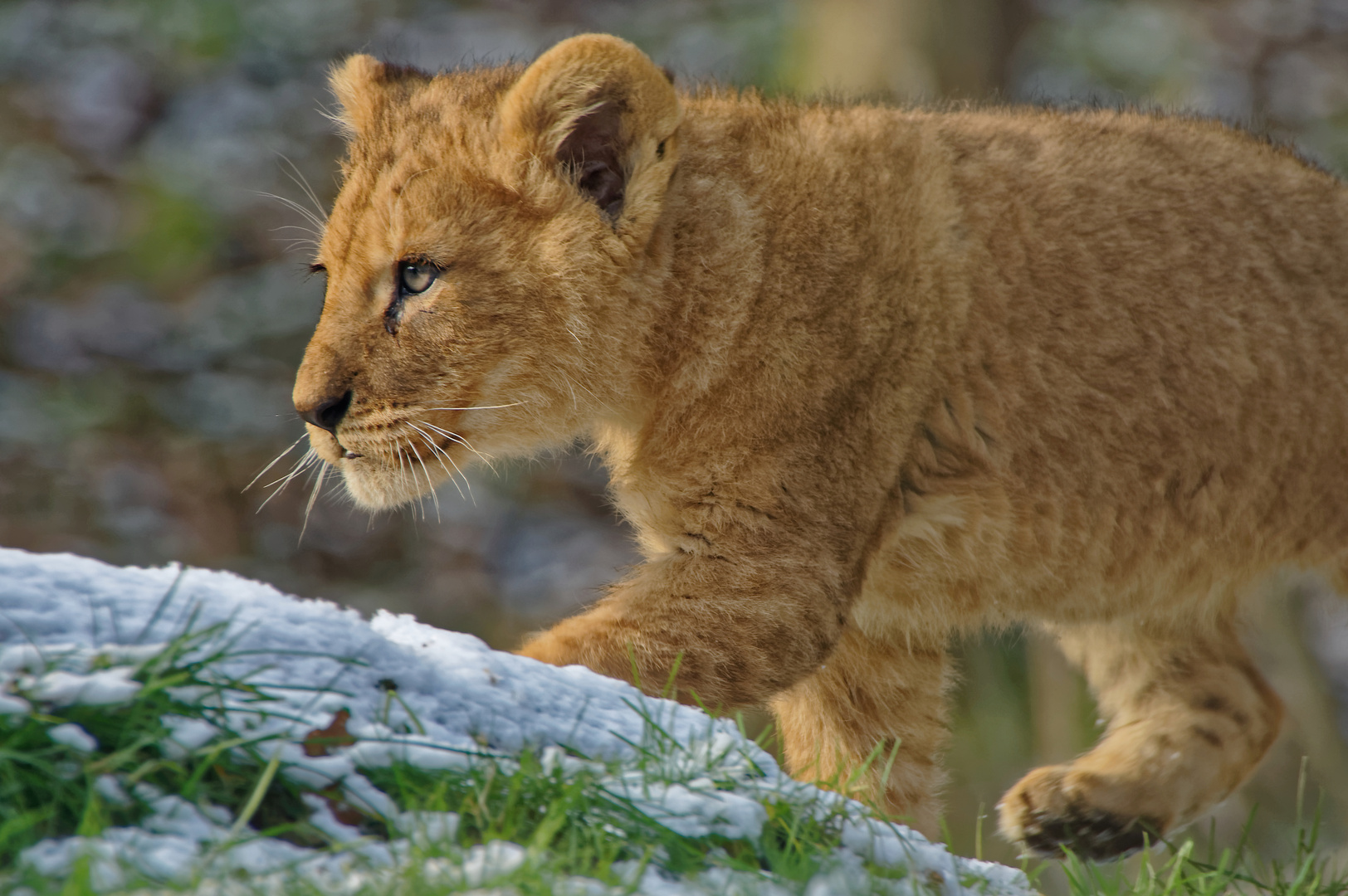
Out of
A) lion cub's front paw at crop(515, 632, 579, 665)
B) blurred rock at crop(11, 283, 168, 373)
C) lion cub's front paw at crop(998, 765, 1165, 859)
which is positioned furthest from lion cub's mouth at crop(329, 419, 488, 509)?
blurred rock at crop(11, 283, 168, 373)

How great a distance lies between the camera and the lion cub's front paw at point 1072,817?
Answer: 166 inches

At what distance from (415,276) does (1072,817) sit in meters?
2.41

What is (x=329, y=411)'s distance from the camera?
11.9 ft

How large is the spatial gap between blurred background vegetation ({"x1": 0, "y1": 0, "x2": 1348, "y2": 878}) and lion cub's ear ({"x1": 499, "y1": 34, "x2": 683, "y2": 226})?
593cm

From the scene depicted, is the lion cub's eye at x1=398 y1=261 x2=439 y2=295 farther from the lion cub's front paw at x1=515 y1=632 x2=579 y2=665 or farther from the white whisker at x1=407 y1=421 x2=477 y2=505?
the lion cub's front paw at x1=515 y1=632 x2=579 y2=665

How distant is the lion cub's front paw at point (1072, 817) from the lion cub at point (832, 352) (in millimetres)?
42

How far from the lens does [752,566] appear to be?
Answer: 11.1 feet

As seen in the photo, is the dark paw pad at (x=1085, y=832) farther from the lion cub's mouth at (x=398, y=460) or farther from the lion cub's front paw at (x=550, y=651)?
the lion cub's mouth at (x=398, y=460)

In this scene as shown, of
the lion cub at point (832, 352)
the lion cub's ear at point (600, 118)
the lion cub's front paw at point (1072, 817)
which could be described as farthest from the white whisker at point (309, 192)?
the lion cub's front paw at point (1072, 817)

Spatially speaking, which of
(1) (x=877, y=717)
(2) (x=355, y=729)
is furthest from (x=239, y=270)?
(2) (x=355, y=729)

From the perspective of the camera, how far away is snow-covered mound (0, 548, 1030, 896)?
2.13 meters

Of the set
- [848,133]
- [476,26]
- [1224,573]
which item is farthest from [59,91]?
[1224,573]

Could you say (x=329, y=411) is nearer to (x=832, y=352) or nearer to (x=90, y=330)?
(x=832, y=352)

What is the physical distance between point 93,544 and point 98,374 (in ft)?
3.93
